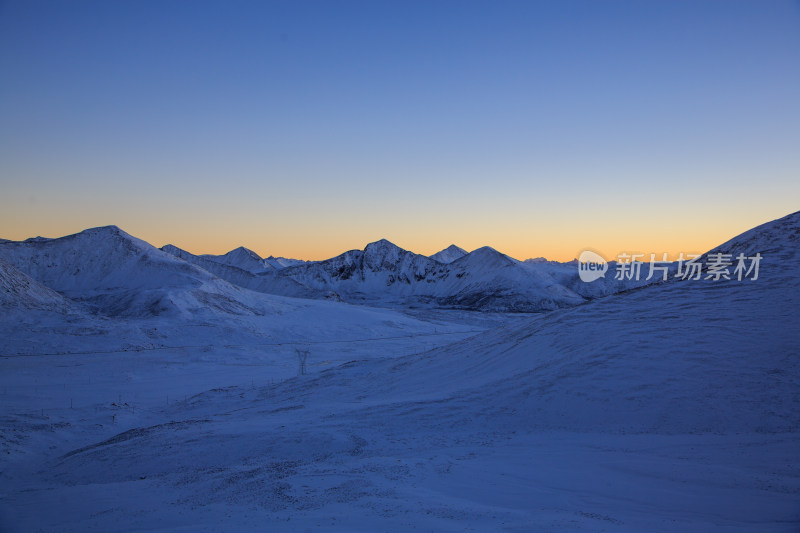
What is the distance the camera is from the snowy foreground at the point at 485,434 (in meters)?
7.70

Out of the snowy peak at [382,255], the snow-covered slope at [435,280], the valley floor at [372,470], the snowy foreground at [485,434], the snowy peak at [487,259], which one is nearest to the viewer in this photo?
the valley floor at [372,470]

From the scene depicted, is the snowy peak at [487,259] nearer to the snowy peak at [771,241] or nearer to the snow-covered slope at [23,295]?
the snow-covered slope at [23,295]

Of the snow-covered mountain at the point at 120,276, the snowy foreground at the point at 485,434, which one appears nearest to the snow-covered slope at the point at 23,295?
the snow-covered mountain at the point at 120,276

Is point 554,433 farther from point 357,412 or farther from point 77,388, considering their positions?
point 77,388

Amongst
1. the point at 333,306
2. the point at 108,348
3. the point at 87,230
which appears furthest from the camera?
the point at 87,230

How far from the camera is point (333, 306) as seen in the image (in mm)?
73562

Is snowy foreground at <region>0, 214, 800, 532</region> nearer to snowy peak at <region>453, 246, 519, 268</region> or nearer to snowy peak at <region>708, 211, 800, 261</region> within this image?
snowy peak at <region>708, 211, 800, 261</region>

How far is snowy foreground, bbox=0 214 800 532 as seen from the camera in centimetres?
770

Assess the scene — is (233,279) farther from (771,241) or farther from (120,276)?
(771,241)

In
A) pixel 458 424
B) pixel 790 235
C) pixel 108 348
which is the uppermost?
pixel 790 235

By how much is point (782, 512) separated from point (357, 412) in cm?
1054

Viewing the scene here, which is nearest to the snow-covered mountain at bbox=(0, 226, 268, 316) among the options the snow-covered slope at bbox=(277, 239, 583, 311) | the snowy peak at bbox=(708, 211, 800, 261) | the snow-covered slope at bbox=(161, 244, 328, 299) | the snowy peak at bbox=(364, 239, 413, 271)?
the snow-covered slope at bbox=(161, 244, 328, 299)

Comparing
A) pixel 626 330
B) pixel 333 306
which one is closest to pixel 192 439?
pixel 626 330

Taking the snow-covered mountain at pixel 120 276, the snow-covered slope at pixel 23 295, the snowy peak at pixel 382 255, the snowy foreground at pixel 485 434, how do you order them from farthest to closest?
the snowy peak at pixel 382 255
the snow-covered mountain at pixel 120 276
the snow-covered slope at pixel 23 295
the snowy foreground at pixel 485 434
